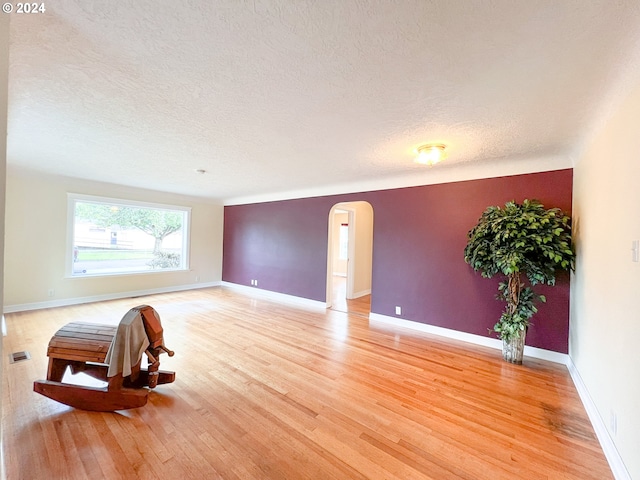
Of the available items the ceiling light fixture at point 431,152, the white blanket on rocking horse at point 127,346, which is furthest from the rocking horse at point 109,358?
the ceiling light fixture at point 431,152

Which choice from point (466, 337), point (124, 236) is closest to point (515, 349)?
point (466, 337)

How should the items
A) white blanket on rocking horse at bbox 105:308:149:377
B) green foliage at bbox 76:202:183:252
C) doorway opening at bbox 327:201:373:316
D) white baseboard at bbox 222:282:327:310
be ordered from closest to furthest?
white blanket on rocking horse at bbox 105:308:149:377, green foliage at bbox 76:202:183:252, white baseboard at bbox 222:282:327:310, doorway opening at bbox 327:201:373:316

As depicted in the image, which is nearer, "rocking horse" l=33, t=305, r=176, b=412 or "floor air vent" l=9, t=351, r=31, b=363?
"rocking horse" l=33, t=305, r=176, b=412

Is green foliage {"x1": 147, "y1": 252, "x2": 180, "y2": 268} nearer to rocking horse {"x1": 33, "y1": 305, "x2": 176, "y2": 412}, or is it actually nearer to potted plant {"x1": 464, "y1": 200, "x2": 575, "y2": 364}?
rocking horse {"x1": 33, "y1": 305, "x2": 176, "y2": 412}

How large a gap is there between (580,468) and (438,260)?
2473 mm

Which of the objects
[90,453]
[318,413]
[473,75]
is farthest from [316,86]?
[90,453]

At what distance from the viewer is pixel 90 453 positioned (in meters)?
1.61

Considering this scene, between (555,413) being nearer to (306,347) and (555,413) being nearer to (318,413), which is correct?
(318,413)

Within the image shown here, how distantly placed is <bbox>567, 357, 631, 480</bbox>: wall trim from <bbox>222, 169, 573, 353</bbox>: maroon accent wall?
79 centimetres

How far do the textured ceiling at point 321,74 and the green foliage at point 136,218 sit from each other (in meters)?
2.38

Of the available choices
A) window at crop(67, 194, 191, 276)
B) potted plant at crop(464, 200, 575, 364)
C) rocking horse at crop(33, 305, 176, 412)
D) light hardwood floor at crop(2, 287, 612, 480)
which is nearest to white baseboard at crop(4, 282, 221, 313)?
window at crop(67, 194, 191, 276)

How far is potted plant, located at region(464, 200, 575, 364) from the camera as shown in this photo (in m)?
2.66

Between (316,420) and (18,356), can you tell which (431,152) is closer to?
(316,420)

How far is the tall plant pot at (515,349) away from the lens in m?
2.91
